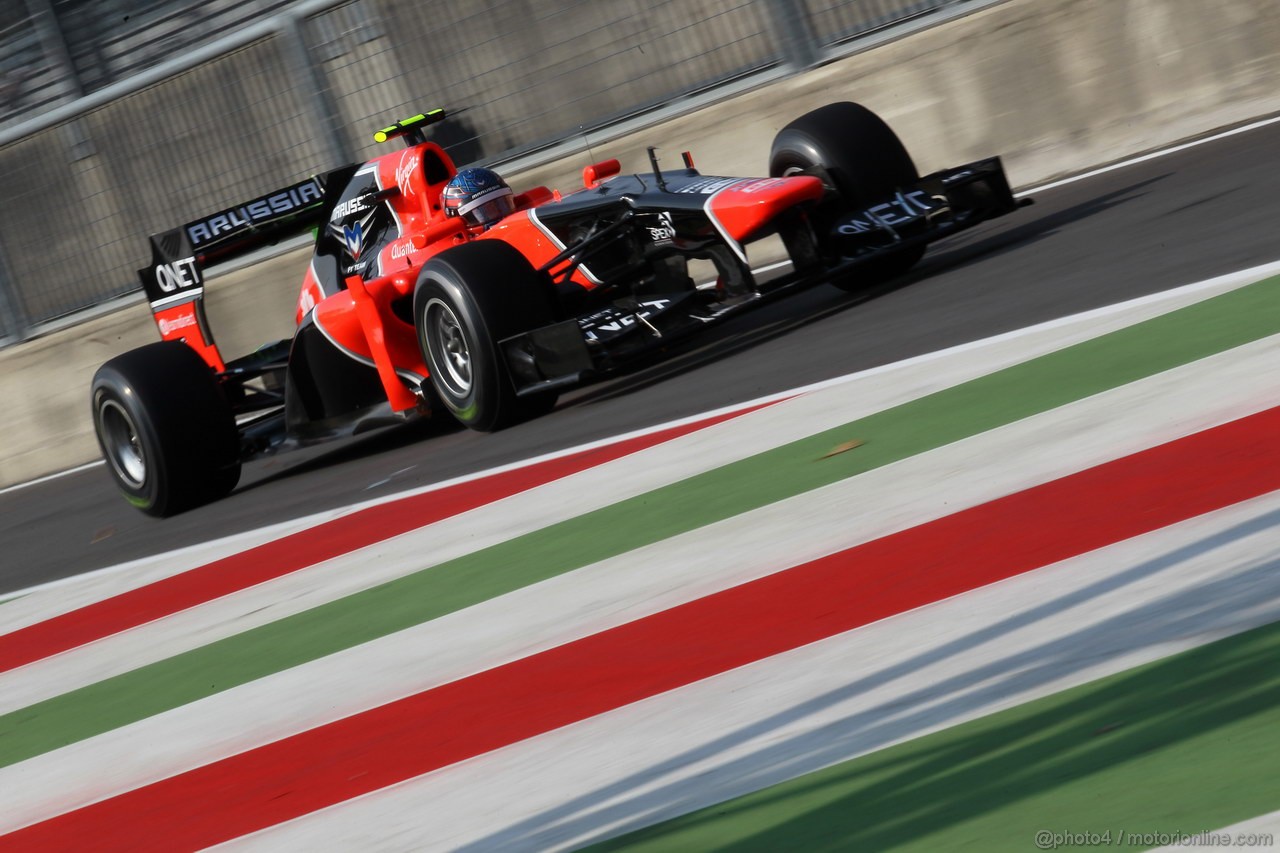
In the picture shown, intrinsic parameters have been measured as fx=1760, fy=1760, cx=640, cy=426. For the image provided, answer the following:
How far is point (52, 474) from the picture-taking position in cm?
1377

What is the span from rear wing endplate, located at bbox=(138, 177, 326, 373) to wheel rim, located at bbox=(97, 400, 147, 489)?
23.3 inches

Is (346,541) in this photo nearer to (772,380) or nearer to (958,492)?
(772,380)

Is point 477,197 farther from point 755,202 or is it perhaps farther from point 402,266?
point 755,202

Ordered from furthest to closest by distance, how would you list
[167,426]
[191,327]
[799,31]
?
[799,31] → [191,327] → [167,426]

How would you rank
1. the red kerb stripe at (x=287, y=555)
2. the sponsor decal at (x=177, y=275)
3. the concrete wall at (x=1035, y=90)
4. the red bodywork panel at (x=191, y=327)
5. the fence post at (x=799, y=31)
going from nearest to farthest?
the red kerb stripe at (x=287, y=555) → the sponsor decal at (x=177, y=275) → the red bodywork panel at (x=191, y=327) → the concrete wall at (x=1035, y=90) → the fence post at (x=799, y=31)

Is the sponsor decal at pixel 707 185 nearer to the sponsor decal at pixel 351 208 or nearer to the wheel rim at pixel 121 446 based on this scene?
the sponsor decal at pixel 351 208

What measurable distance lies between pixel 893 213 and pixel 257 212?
3.62 meters

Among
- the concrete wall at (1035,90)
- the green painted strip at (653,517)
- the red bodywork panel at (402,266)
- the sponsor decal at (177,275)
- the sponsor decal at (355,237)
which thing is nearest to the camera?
the green painted strip at (653,517)

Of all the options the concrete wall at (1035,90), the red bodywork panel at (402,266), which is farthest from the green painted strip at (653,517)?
the concrete wall at (1035,90)

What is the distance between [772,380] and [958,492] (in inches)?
101

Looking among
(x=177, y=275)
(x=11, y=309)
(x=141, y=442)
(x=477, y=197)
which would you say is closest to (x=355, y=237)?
(x=477, y=197)

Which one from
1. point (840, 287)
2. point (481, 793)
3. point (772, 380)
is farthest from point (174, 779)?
point (840, 287)

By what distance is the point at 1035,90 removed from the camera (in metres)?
10.8

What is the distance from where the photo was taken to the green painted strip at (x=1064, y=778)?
2793mm
